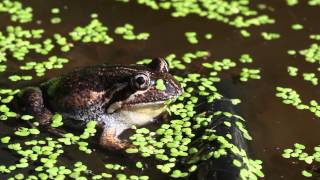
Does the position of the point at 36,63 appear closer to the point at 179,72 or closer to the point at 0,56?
the point at 0,56

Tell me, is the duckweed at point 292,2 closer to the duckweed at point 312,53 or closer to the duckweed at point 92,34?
the duckweed at point 312,53

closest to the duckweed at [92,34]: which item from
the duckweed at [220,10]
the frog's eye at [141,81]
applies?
the duckweed at [220,10]

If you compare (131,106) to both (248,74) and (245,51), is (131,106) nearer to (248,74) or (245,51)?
(248,74)

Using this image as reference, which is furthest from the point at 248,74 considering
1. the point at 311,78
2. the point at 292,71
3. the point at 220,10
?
the point at 220,10

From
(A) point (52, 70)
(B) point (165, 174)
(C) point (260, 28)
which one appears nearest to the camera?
(B) point (165, 174)

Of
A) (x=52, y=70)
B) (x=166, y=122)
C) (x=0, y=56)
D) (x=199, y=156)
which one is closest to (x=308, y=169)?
(x=199, y=156)
